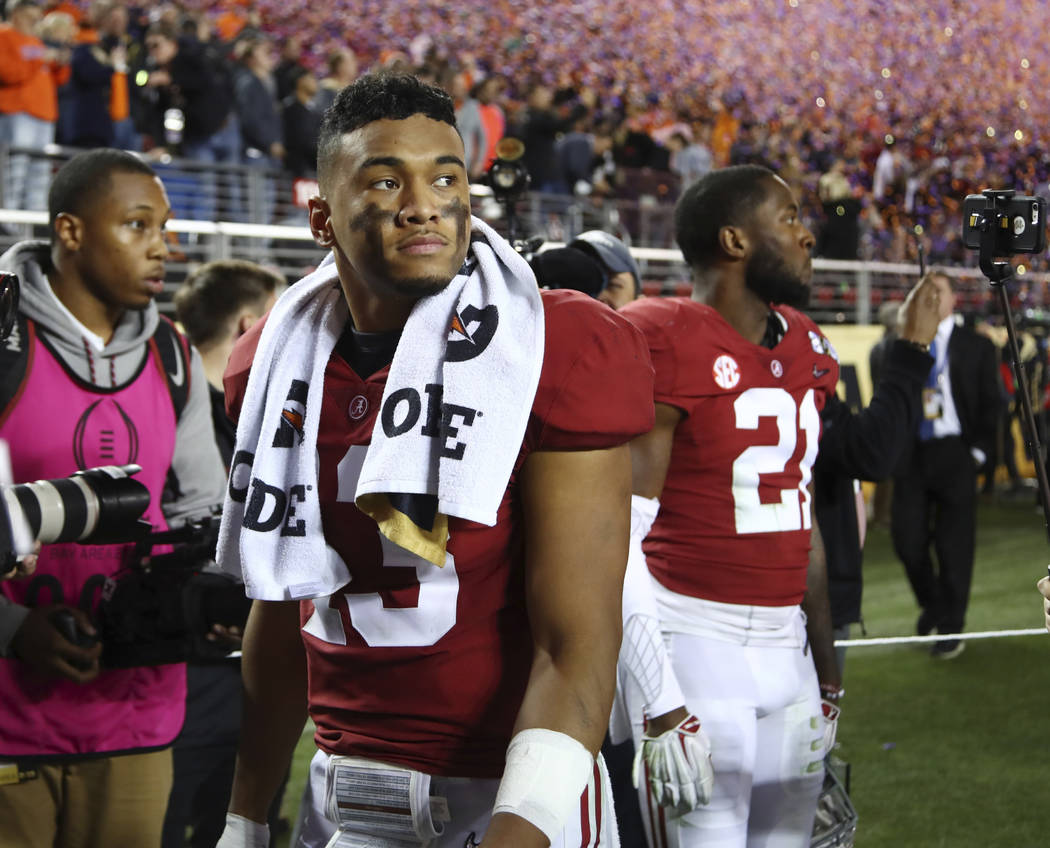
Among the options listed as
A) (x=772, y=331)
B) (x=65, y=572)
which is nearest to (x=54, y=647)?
(x=65, y=572)

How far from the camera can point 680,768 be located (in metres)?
2.29

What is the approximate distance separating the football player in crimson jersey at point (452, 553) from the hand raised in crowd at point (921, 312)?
1566 mm

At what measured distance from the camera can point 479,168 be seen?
9078 millimetres

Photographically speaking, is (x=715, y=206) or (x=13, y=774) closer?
(x=13, y=774)

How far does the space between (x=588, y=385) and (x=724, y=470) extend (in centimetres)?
117

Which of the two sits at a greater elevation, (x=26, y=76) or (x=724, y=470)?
(x=26, y=76)

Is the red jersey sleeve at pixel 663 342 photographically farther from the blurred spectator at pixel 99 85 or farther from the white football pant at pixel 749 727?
the blurred spectator at pixel 99 85

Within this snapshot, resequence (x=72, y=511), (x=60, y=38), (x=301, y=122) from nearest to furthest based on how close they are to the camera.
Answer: (x=72, y=511) → (x=60, y=38) → (x=301, y=122)

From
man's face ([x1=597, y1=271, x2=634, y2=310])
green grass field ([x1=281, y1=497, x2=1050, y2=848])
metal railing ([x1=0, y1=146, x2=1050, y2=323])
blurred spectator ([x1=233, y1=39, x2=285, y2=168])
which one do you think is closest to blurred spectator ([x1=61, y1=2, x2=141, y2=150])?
metal railing ([x1=0, y1=146, x2=1050, y2=323])

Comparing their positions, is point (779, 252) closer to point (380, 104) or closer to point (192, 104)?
point (380, 104)

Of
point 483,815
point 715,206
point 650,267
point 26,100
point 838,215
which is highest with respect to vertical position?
point 26,100

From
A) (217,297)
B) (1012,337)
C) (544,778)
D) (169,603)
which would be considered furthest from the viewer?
(217,297)

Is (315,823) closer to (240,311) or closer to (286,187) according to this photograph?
(240,311)

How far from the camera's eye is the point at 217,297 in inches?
139
